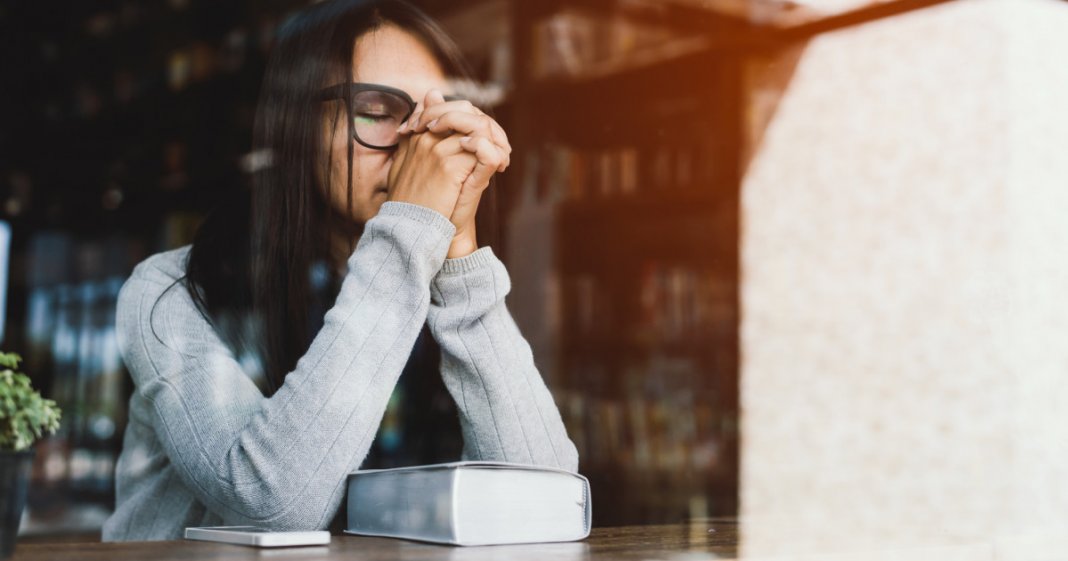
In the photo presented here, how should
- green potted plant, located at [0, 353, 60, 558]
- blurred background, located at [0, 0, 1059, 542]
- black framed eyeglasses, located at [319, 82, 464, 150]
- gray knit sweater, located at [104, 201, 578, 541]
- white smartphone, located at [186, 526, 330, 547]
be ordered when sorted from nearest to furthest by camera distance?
green potted plant, located at [0, 353, 60, 558]
white smartphone, located at [186, 526, 330, 547]
gray knit sweater, located at [104, 201, 578, 541]
black framed eyeglasses, located at [319, 82, 464, 150]
blurred background, located at [0, 0, 1059, 542]

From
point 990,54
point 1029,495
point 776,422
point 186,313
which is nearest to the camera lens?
point 186,313

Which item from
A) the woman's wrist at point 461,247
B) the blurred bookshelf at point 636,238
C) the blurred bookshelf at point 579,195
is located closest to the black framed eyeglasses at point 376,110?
the woman's wrist at point 461,247

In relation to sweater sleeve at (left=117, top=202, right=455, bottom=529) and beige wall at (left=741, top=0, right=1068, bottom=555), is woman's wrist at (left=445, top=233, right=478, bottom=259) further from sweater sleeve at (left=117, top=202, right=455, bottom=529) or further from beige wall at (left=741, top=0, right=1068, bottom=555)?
beige wall at (left=741, top=0, right=1068, bottom=555)

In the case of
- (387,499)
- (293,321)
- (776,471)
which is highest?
(293,321)

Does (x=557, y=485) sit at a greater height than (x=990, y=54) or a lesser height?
lesser

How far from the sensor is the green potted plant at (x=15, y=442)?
66cm

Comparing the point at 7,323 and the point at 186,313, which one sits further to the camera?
the point at 7,323

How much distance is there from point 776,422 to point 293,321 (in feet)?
6.90

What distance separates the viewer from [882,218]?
274 cm

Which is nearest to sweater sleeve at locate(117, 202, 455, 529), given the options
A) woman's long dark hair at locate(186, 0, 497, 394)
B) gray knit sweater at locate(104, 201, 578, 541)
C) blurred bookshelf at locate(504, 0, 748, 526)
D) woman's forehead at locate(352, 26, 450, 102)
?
gray knit sweater at locate(104, 201, 578, 541)

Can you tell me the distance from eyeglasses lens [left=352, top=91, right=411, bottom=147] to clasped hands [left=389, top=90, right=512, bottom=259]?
88mm

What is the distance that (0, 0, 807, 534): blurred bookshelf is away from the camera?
122 inches

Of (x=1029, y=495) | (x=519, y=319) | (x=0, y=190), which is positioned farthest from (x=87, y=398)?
(x=1029, y=495)

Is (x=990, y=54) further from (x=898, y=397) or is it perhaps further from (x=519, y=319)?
(x=519, y=319)
